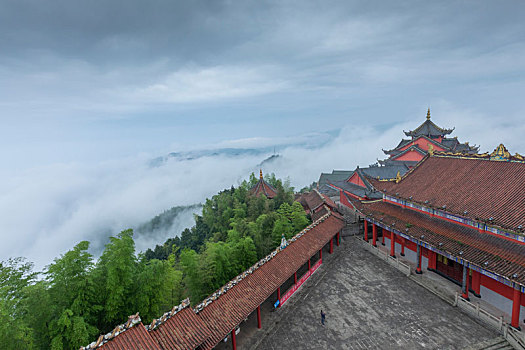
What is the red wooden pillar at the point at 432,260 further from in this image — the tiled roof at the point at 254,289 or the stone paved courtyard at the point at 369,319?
the tiled roof at the point at 254,289

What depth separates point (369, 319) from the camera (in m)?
14.9

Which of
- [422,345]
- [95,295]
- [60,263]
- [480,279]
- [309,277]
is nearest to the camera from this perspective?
[60,263]

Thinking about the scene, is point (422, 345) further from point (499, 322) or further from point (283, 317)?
point (283, 317)

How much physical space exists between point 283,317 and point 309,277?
4695 millimetres

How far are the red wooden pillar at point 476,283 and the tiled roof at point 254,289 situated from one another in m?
8.87

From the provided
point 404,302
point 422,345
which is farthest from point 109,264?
point 404,302

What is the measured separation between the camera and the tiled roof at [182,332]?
9805 mm

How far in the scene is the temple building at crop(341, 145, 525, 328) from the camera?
1355 centimetres

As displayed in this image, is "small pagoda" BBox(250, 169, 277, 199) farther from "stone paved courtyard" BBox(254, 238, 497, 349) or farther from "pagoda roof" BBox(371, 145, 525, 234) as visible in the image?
"stone paved courtyard" BBox(254, 238, 497, 349)

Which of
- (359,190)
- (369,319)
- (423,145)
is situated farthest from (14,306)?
(423,145)

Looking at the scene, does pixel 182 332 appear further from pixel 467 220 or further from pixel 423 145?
pixel 423 145

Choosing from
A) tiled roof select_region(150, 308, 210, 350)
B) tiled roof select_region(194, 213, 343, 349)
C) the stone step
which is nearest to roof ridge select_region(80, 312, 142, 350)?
tiled roof select_region(150, 308, 210, 350)

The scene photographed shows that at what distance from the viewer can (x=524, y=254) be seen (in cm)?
1306

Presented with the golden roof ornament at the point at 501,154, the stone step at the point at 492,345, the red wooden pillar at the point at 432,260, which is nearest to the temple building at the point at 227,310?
the red wooden pillar at the point at 432,260
